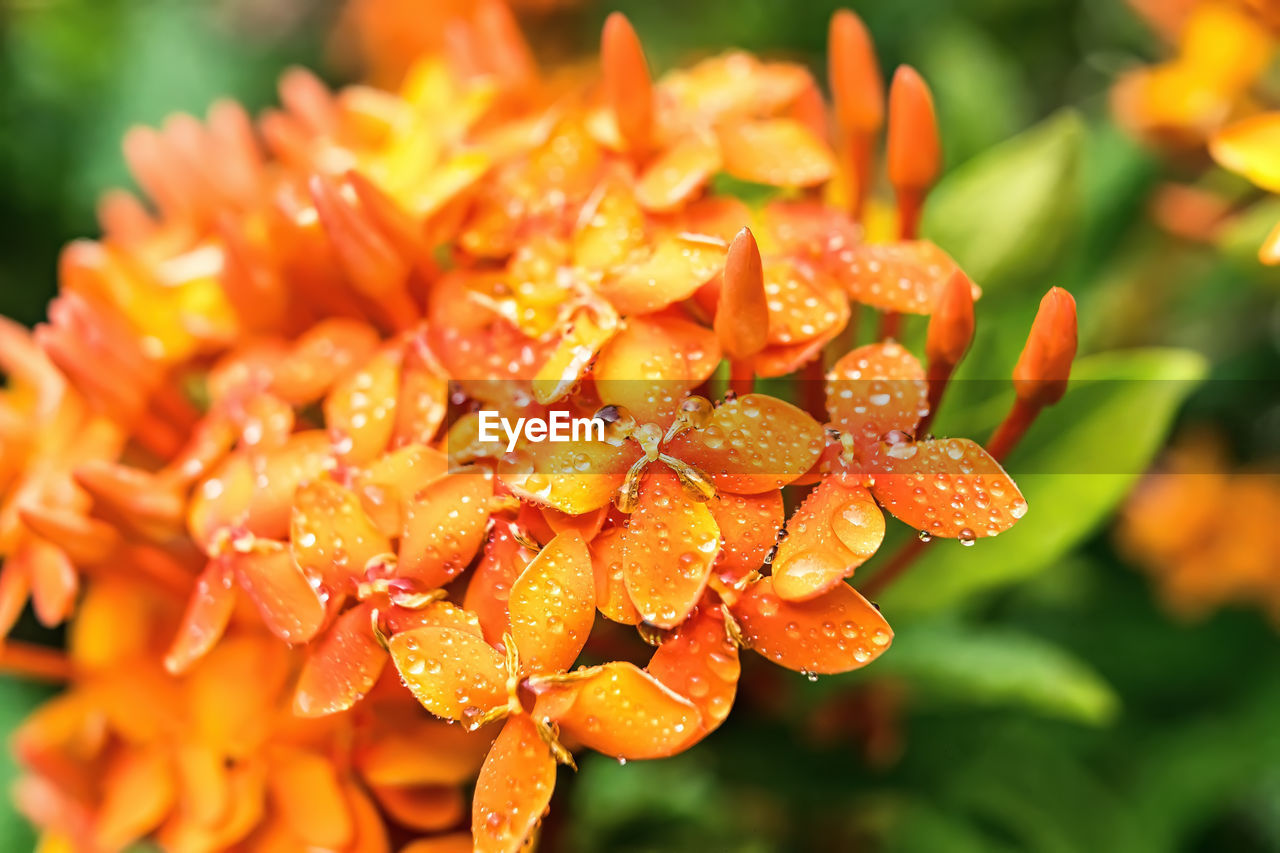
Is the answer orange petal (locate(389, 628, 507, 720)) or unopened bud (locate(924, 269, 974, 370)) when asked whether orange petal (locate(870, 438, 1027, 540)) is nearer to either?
unopened bud (locate(924, 269, 974, 370))

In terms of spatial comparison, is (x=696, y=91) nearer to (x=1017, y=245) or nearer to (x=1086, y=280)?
(x=1017, y=245)

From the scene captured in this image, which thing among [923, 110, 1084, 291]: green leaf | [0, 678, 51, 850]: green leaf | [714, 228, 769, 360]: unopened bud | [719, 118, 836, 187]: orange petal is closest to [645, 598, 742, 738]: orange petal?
[714, 228, 769, 360]: unopened bud

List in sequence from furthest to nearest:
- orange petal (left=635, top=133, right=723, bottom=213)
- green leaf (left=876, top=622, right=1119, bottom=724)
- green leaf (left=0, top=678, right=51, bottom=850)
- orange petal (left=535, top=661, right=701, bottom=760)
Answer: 1. green leaf (left=0, top=678, right=51, bottom=850)
2. green leaf (left=876, top=622, right=1119, bottom=724)
3. orange petal (left=635, top=133, right=723, bottom=213)
4. orange petal (left=535, top=661, right=701, bottom=760)

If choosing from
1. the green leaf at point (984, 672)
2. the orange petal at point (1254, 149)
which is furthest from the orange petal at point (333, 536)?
the orange petal at point (1254, 149)

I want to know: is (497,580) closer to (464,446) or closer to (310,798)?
(464,446)

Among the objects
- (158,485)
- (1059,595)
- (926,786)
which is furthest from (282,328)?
(1059,595)

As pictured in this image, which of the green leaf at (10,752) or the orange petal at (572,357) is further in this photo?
the green leaf at (10,752)

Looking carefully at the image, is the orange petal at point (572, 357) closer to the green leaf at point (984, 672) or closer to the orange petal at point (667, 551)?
the orange petal at point (667, 551)
